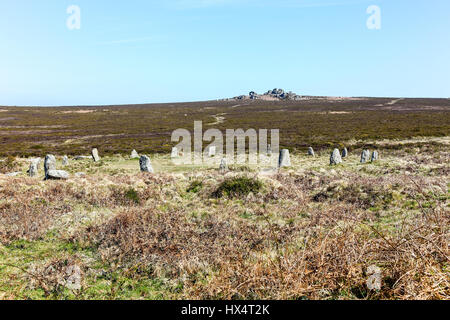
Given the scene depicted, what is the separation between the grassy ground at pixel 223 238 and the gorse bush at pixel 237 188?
0.05 m

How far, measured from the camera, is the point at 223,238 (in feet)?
24.5

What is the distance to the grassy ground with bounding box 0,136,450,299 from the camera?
3.84 m

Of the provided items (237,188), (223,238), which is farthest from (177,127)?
→ (223,238)

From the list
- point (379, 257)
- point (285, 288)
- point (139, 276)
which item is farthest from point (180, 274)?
point (379, 257)

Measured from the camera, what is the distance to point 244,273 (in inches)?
171

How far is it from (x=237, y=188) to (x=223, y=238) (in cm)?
541

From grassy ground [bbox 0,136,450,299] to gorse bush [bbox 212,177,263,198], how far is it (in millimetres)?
45

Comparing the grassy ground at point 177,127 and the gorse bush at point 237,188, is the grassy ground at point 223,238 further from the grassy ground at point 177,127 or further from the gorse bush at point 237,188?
the grassy ground at point 177,127

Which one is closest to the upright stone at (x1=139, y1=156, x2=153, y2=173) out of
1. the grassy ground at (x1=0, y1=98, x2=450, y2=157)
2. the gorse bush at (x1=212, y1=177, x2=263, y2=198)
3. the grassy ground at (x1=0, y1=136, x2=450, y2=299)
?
the grassy ground at (x1=0, y1=136, x2=450, y2=299)

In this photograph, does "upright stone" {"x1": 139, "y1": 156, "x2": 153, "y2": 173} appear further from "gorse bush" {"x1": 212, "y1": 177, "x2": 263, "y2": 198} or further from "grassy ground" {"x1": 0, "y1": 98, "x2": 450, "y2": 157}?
"grassy ground" {"x1": 0, "y1": 98, "x2": 450, "y2": 157}

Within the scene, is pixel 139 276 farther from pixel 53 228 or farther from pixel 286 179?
pixel 286 179

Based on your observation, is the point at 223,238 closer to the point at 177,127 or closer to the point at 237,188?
the point at 237,188

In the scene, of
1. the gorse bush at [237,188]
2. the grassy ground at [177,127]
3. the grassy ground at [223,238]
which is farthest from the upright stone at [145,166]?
the grassy ground at [177,127]
